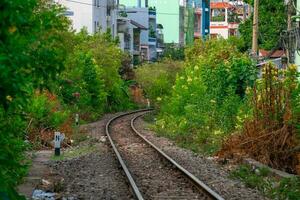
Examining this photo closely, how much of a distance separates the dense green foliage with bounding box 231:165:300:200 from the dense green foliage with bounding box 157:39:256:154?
6109mm

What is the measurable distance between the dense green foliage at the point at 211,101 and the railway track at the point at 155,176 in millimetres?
2653

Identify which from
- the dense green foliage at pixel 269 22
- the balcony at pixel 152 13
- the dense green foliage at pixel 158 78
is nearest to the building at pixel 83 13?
the dense green foliage at pixel 158 78

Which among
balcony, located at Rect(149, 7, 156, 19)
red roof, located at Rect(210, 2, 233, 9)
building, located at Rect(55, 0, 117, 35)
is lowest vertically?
building, located at Rect(55, 0, 117, 35)

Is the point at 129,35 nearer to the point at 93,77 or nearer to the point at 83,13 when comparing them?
the point at 83,13

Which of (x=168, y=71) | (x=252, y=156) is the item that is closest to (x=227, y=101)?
(x=252, y=156)

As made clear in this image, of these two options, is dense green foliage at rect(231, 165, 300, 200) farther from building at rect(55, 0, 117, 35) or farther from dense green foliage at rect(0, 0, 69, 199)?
building at rect(55, 0, 117, 35)

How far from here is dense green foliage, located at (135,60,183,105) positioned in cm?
5706

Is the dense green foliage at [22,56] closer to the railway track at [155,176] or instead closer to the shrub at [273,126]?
the railway track at [155,176]

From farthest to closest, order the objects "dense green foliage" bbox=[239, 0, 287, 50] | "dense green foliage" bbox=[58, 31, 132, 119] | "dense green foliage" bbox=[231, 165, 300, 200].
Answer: "dense green foliage" bbox=[239, 0, 287, 50], "dense green foliage" bbox=[58, 31, 132, 119], "dense green foliage" bbox=[231, 165, 300, 200]

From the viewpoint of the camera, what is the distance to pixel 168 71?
61125 millimetres

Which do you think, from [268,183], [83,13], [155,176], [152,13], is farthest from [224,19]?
[268,183]

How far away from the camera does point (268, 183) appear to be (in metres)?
15.2

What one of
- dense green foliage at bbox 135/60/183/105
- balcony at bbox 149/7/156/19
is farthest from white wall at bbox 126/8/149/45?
dense green foliage at bbox 135/60/183/105

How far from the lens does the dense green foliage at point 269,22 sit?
5095 centimetres
